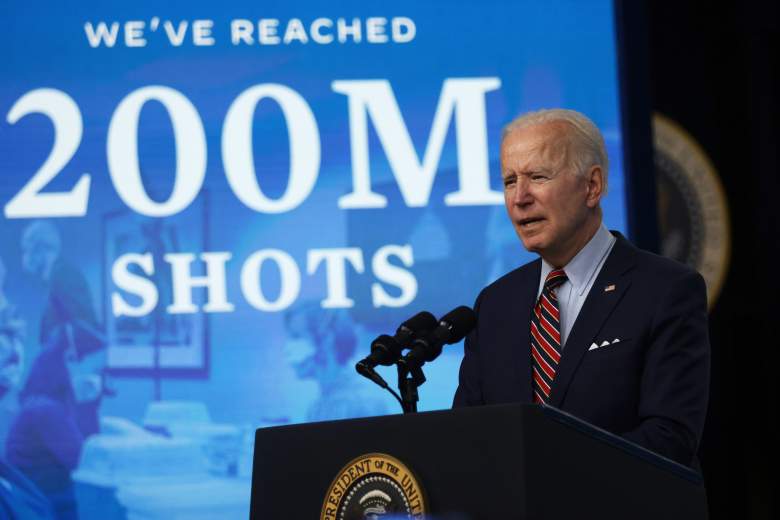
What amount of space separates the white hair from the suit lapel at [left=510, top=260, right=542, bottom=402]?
0.73ft

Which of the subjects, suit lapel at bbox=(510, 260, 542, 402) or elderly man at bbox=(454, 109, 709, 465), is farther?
suit lapel at bbox=(510, 260, 542, 402)

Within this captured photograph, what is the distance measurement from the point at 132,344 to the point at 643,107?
161cm

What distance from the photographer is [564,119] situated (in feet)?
6.75

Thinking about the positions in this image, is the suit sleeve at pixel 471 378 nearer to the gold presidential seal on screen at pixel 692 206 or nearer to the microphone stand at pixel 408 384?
the microphone stand at pixel 408 384

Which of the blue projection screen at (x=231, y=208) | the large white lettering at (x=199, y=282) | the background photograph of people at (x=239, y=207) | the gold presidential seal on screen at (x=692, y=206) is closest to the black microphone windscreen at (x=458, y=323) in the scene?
the background photograph of people at (x=239, y=207)

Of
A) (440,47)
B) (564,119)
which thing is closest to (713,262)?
(440,47)

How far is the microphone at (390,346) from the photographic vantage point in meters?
1.71

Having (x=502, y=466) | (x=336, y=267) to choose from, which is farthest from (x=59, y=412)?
(x=502, y=466)

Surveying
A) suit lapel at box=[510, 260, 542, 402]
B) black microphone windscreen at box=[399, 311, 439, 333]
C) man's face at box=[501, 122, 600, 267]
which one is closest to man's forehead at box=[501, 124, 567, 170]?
man's face at box=[501, 122, 600, 267]

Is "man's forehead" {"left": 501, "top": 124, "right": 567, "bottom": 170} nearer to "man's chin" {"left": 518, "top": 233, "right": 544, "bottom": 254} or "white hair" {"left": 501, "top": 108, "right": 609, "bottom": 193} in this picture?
"white hair" {"left": 501, "top": 108, "right": 609, "bottom": 193}

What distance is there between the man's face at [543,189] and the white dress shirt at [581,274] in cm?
5

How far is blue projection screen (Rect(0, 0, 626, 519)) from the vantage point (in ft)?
10.4

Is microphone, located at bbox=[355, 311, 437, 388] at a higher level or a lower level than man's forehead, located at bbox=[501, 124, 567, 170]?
lower

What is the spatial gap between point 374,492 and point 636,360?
0.61 meters
